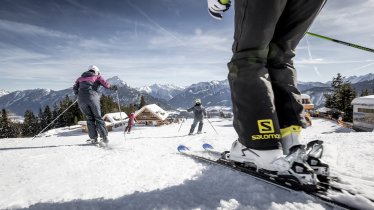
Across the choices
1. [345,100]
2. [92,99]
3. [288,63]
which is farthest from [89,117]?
[345,100]

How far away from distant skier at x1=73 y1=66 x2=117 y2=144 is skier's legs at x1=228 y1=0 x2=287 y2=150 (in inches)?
198

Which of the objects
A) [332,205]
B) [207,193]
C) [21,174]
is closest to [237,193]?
[207,193]

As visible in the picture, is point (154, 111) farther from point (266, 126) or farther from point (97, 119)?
point (266, 126)

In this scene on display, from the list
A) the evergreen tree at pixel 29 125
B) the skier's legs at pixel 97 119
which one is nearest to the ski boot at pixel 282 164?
the skier's legs at pixel 97 119

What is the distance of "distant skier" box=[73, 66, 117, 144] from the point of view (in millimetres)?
6430

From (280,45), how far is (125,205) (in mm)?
1738

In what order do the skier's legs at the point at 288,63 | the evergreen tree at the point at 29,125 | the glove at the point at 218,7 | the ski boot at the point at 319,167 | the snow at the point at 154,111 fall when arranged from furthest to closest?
the evergreen tree at the point at 29,125 < the snow at the point at 154,111 < the glove at the point at 218,7 < the skier's legs at the point at 288,63 < the ski boot at the point at 319,167

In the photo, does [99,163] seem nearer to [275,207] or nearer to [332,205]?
[275,207]

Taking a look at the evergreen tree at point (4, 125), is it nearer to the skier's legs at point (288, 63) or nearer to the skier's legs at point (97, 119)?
the skier's legs at point (97, 119)

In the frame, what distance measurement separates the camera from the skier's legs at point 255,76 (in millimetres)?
1757

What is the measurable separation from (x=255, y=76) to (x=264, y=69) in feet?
0.40

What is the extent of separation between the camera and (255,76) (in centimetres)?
185

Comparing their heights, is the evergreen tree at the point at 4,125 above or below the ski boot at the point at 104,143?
below

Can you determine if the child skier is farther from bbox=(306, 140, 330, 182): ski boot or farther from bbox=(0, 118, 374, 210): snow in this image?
bbox=(0, 118, 374, 210): snow
